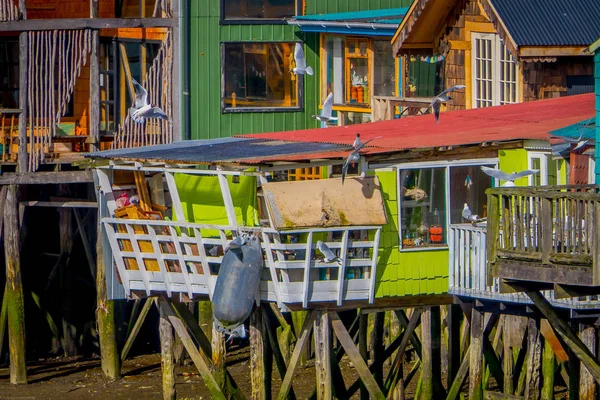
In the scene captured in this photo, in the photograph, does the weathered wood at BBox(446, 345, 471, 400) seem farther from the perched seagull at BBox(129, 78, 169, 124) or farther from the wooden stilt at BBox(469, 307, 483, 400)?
the perched seagull at BBox(129, 78, 169, 124)

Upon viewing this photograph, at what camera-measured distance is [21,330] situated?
105 ft

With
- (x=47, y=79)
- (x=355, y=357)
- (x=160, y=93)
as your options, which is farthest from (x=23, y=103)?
(x=355, y=357)

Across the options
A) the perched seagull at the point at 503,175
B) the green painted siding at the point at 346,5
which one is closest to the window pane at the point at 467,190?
the perched seagull at the point at 503,175

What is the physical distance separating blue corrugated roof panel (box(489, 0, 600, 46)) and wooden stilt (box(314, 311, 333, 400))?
6948 millimetres

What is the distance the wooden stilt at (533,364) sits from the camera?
25125 millimetres

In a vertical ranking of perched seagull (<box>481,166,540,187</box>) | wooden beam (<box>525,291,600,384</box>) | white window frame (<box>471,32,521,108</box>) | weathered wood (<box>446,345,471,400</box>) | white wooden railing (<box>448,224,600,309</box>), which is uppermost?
white window frame (<box>471,32,521,108</box>)

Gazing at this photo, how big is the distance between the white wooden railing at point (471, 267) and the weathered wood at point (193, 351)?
3810mm

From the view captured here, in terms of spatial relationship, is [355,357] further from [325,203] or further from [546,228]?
[546,228]

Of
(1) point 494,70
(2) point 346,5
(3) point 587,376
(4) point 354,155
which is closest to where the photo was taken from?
(3) point 587,376

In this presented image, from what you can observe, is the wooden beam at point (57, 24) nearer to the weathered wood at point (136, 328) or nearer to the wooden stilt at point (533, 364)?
the weathered wood at point (136, 328)

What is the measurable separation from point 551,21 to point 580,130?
21.2 ft

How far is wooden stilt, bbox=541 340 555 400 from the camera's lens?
2583 cm

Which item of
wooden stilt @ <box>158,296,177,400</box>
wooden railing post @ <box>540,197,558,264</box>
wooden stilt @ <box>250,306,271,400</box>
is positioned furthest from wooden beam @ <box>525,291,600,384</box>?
wooden stilt @ <box>158,296,177,400</box>

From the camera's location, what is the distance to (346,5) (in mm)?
35750
